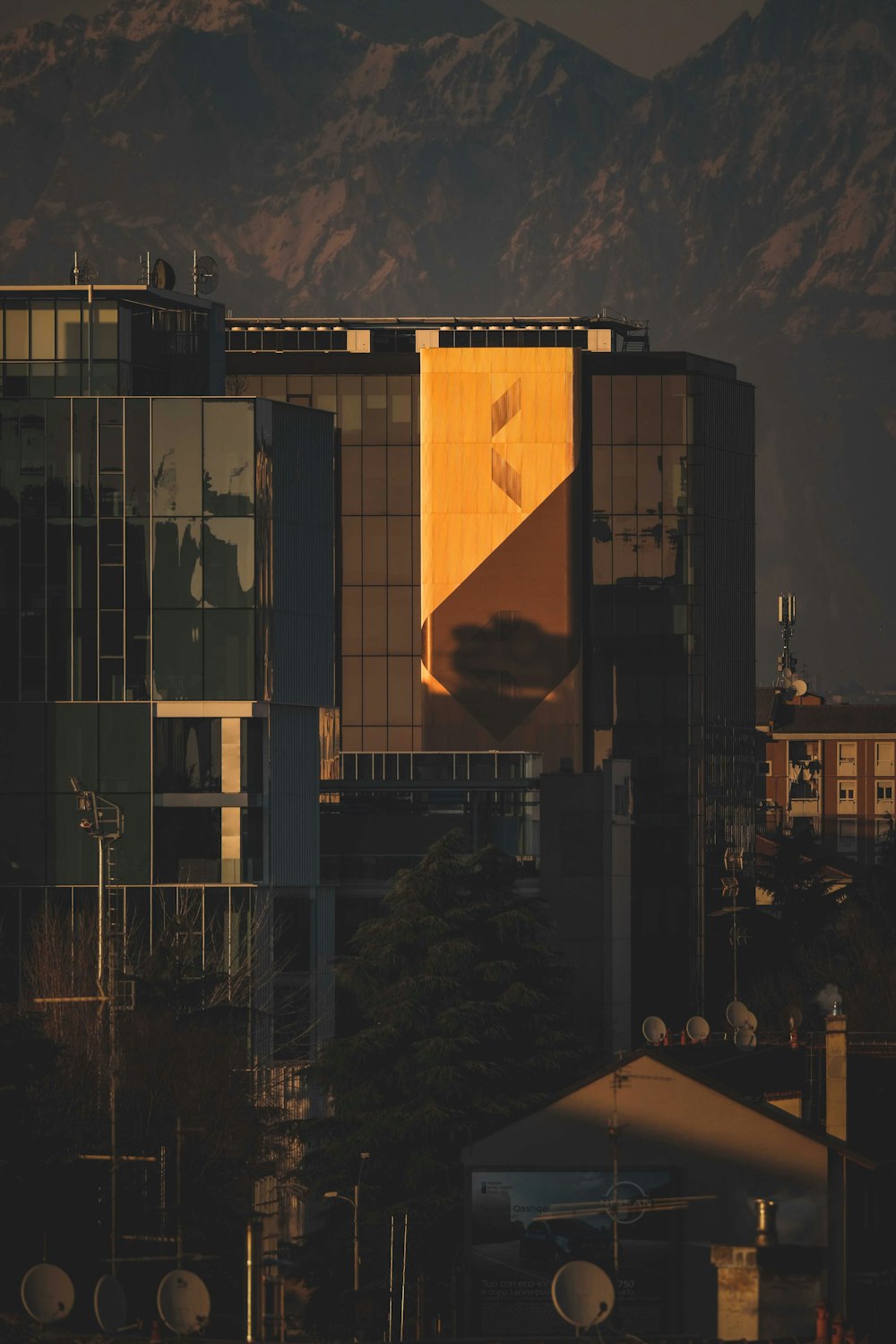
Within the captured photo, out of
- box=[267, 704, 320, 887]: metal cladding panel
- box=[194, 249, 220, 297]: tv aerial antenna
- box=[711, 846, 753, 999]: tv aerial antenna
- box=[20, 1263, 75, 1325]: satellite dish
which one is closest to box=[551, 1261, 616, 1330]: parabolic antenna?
box=[20, 1263, 75, 1325]: satellite dish

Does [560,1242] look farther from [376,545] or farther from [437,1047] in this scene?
[376,545]

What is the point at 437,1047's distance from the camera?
7788 centimetres

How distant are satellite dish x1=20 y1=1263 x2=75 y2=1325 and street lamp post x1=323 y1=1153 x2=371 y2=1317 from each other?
18567 millimetres

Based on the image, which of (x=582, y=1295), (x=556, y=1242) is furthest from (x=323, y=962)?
(x=582, y=1295)

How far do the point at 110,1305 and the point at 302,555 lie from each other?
6644 centimetres

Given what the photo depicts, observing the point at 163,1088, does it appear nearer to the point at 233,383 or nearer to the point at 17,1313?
the point at 17,1313

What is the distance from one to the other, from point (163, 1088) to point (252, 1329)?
27.8 metres

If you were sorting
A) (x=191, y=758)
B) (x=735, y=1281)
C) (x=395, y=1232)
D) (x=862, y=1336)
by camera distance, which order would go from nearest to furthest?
(x=735, y=1281)
(x=862, y=1336)
(x=395, y=1232)
(x=191, y=758)

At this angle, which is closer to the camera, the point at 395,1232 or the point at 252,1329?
the point at 252,1329

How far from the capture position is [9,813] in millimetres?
110000

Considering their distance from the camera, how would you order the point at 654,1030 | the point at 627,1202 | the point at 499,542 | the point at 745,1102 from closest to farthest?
1. the point at 627,1202
2. the point at 745,1102
3. the point at 654,1030
4. the point at 499,542

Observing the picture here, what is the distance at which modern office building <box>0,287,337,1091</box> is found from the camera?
109 m

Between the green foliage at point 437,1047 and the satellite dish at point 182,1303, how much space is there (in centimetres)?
2412

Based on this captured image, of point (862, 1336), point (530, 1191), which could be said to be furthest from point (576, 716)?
point (862, 1336)
